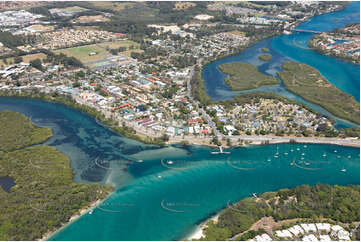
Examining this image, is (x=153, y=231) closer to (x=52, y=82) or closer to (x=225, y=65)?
(x=52, y=82)

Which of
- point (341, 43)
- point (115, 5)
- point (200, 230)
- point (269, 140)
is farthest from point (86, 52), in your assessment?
point (341, 43)

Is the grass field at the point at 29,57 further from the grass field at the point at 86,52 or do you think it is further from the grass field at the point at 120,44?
the grass field at the point at 120,44

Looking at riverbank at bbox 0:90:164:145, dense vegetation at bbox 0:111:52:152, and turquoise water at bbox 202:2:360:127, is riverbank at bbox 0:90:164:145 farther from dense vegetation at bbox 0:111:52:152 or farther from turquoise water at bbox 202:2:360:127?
turquoise water at bbox 202:2:360:127

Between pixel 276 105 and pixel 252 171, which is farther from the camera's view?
pixel 276 105

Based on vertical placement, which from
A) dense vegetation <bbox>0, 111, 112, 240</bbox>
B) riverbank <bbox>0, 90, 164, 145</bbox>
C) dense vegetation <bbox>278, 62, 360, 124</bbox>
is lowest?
dense vegetation <bbox>0, 111, 112, 240</bbox>

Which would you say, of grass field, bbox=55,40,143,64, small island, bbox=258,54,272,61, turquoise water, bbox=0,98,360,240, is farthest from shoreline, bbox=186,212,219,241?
small island, bbox=258,54,272,61

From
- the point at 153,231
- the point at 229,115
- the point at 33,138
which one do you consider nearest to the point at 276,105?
the point at 229,115

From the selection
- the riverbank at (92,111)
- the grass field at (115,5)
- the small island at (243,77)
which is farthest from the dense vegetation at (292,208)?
the grass field at (115,5)
